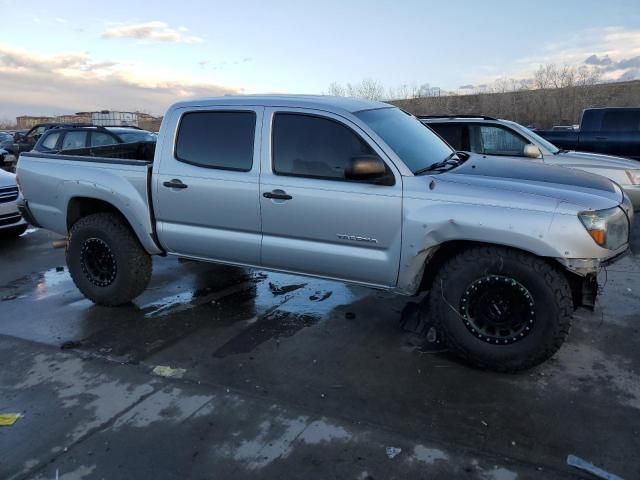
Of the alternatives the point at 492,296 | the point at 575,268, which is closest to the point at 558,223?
the point at 575,268

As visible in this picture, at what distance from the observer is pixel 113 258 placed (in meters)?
5.18

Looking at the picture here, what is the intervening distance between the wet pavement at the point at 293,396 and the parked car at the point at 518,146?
117 inches

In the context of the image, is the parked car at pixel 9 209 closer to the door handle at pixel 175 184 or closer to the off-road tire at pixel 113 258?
the off-road tire at pixel 113 258

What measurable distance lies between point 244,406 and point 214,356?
2.72ft

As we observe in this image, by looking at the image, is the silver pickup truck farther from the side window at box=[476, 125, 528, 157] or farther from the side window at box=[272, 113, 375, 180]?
the side window at box=[476, 125, 528, 157]

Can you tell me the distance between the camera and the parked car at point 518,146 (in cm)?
786

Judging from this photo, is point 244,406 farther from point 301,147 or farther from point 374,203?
point 301,147

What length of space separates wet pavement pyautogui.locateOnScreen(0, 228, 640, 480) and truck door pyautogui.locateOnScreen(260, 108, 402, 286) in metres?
0.71

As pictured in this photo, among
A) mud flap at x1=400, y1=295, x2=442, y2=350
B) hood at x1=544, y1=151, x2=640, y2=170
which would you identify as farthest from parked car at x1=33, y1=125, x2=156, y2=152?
mud flap at x1=400, y1=295, x2=442, y2=350

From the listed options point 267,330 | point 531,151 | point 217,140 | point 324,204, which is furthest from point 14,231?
point 531,151

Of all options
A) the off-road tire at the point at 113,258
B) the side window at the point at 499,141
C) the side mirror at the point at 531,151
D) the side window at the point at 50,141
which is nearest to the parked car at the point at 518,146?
the side window at the point at 499,141

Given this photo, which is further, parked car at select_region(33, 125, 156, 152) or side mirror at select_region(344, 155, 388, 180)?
parked car at select_region(33, 125, 156, 152)

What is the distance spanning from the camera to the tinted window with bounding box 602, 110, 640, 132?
12112 mm

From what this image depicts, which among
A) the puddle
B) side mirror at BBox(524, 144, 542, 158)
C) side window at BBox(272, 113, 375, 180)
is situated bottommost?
the puddle
